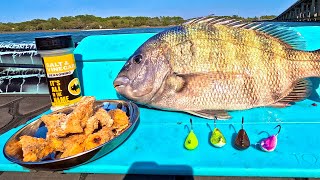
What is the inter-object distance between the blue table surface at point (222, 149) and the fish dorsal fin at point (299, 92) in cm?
6

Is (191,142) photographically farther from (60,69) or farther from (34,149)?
(60,69)

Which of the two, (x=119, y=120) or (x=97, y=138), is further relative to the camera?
(x=119, y=120)

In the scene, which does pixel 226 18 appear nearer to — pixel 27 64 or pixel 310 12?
pixel 27 64

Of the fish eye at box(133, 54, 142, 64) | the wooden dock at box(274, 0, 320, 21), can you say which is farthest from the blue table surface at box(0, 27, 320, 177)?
the wooden dock at box(274, 0, 320, 21)

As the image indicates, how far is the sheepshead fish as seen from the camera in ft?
4.58

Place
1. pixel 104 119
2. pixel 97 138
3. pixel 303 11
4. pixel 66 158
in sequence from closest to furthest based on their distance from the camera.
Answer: pixel 66 158 → pixel 97 138 → pixel 104 119 → pixel 303 11

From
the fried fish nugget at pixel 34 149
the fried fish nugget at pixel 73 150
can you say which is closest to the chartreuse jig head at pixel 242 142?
the fried fish nugget at pixel 73 150

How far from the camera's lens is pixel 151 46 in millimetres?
1441

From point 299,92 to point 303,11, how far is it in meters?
38.2

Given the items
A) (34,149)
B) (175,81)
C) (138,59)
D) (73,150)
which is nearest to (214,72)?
(175,81)

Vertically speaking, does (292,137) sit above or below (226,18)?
below

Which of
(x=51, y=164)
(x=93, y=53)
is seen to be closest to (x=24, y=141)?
(x=51, y=164)

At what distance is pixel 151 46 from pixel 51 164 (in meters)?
0.84

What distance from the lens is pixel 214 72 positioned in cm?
140
